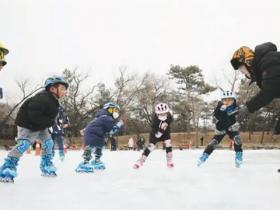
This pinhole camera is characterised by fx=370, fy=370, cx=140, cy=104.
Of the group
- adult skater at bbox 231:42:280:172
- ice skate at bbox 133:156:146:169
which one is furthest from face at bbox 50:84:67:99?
adult skater at bbox 231:42:280:172

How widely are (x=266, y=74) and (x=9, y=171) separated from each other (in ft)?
10.7

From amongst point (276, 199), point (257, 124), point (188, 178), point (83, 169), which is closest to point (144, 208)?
point (276, 199)

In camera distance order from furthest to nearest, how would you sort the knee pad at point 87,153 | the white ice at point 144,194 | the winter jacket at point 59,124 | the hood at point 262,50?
the winter jacket at point 59,124 < the knee pad at point 87,153 < the hood at point 262,50 < the white ice at point 144,194

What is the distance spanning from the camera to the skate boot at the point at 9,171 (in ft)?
14.9

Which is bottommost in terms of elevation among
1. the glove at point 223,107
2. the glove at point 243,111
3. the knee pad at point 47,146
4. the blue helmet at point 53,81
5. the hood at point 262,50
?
the knee pad at point 47,146

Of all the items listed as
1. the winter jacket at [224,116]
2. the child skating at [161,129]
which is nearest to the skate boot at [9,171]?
the child skating at [161,129]

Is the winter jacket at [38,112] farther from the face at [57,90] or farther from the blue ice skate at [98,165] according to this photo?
the blue ice skate at [98,165]

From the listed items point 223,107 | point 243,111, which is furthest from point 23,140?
point 223,107

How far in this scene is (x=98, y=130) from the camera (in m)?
6.71

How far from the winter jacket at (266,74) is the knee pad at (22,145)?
290 centimetres

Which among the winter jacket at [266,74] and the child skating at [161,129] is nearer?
the winter jacket at [266,74]

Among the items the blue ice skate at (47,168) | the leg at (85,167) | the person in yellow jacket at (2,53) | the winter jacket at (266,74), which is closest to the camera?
the winter jacket at (266,74)

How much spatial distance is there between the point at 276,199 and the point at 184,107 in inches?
1789

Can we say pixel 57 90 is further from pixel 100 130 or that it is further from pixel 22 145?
pixel 100 130
